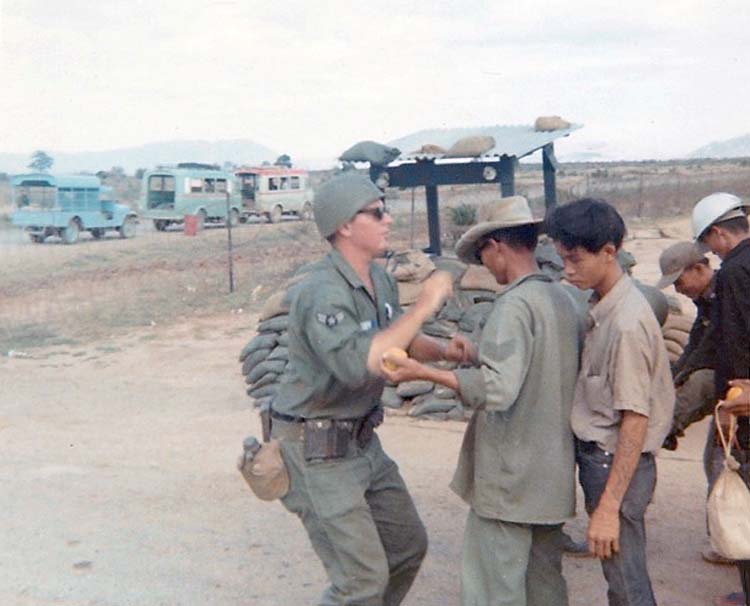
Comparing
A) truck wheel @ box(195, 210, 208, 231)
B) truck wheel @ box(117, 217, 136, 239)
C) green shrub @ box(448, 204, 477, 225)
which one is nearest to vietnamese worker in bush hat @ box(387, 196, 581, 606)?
green shrub @ box(448, 204, 477, 225)

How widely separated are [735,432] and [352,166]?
6056 millimetres

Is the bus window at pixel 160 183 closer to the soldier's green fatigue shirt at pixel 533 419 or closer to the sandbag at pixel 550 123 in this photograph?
the sandbag at pixel 550 123

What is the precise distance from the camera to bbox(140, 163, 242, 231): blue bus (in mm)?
29609

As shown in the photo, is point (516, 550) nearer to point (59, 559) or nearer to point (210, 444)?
point (59, 559)

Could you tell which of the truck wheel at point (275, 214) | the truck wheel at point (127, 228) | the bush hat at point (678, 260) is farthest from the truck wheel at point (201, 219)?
the bush hat at point (678, 260)

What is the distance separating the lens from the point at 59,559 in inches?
197

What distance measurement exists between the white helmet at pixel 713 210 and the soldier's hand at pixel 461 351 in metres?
0.99

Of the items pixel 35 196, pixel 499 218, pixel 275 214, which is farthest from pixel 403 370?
pixel 275 214

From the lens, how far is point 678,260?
3973 millimetres

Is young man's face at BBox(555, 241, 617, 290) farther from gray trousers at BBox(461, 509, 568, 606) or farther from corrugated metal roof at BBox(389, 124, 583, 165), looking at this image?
corrugated metal roof at BBox(389, 124, 583, 165)

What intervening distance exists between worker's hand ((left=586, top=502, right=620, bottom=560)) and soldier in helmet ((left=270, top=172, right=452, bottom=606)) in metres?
0.70

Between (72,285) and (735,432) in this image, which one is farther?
(72,285)

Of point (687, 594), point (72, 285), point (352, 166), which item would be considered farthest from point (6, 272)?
point (687, 594)

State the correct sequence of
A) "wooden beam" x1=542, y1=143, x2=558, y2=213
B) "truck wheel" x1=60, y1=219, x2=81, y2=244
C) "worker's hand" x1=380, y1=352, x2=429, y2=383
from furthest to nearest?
"truck wheel" x1=60, y1=219, x2=81, y2=244 → "wooden beam" x1=542, y1=143, x2=558, y2=213 → "worker's hand" x1=380, y1=352, x2=429, y2=383
